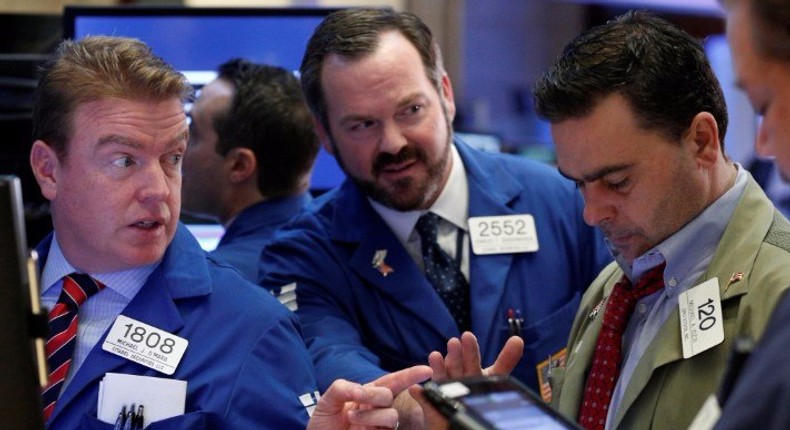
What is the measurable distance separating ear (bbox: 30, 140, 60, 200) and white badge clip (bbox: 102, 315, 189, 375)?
14.2 inches

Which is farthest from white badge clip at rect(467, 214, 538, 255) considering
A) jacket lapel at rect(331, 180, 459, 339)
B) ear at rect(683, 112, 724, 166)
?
ear at rect(683, 112, 724, 166)

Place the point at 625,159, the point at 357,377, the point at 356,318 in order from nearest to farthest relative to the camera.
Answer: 1. the point at 625,159
2. the point at 357,377
3. the point at 356,318

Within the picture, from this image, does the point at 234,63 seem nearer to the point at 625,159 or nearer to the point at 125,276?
the point at 125,276

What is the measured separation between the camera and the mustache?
303cm

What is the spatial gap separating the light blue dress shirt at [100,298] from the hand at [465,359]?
2.08 feet

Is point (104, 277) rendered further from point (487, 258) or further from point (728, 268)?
point (728, 268)

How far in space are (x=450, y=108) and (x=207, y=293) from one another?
3.54ft

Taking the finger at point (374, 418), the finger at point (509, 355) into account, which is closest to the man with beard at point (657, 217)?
the finger at point (509, 355)

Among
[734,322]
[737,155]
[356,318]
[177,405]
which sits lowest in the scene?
[737,155]

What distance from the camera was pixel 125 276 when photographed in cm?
→ 246

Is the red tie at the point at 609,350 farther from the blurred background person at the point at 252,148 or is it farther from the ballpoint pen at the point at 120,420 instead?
the blurred background person at the point at 252,148

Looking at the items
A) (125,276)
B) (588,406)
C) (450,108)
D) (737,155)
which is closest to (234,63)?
(450,108)

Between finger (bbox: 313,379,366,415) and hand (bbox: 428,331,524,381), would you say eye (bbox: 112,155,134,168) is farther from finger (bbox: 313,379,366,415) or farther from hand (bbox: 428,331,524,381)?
hand (bbox: 428,331,524,381)

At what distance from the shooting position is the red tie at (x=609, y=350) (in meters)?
2.24
